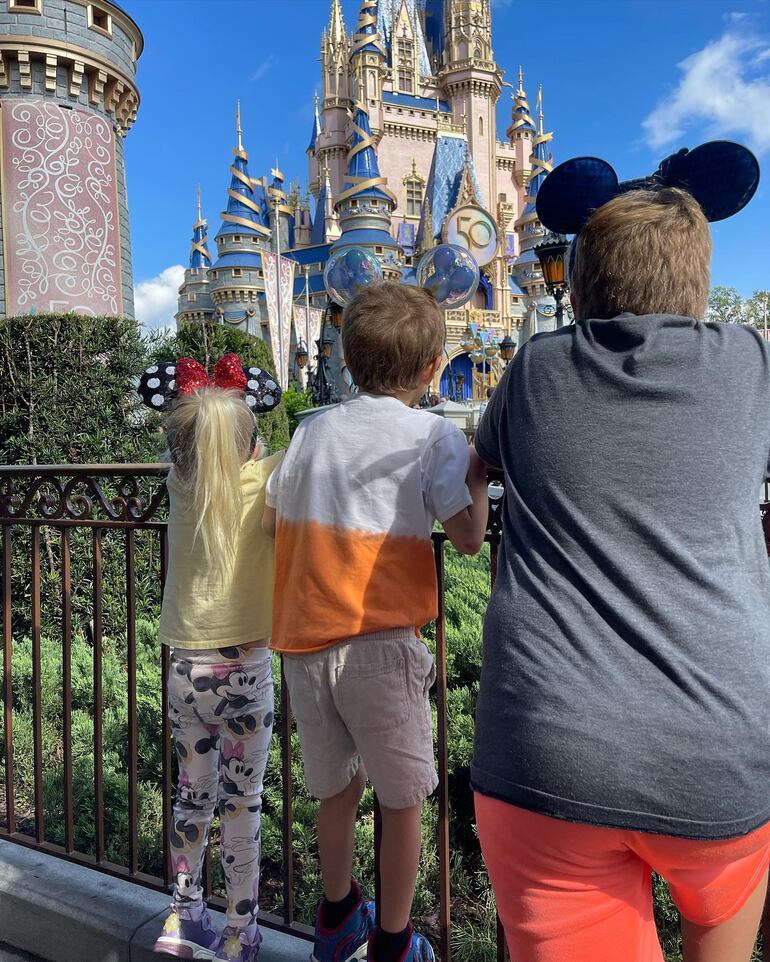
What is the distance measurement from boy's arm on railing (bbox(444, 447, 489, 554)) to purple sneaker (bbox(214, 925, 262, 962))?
115 centimetres

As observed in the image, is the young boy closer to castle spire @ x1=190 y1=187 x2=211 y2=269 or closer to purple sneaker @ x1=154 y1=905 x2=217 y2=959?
purple sneaker @ x1=154 y1=905 x2=217 y2=959

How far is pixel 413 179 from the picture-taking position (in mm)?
47125

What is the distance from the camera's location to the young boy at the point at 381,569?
58.8 inches

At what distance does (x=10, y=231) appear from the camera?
321 inches

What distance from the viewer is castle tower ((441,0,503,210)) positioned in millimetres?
46188

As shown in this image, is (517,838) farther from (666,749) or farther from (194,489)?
(194,489)

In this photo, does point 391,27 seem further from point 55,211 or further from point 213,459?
point 213,459

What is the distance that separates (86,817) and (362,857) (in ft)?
4.07

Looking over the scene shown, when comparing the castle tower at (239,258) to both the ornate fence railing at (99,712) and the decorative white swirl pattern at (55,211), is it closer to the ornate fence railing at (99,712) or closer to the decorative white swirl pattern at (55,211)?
the decorative white swirl pattern at (55,211)

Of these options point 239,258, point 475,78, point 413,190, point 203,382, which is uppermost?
point 475,78

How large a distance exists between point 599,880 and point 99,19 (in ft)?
34.2

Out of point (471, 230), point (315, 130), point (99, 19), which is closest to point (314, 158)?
point (315, 130)

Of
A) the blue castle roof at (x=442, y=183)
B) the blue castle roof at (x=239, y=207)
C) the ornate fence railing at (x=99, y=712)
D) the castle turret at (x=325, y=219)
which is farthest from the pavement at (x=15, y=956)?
the castle turret at (x=325, y=219)

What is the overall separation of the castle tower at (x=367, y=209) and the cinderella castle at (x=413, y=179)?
0.11 metres
